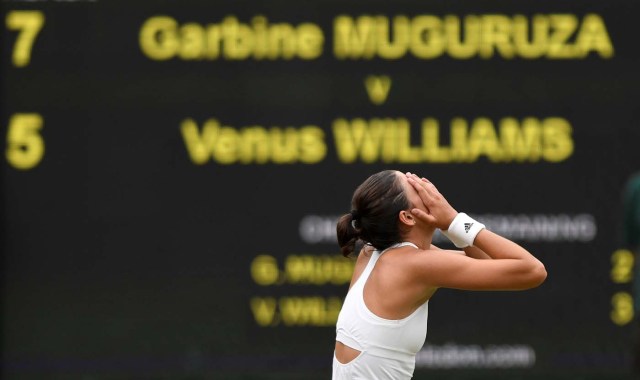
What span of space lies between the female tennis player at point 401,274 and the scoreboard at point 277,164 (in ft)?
7.76

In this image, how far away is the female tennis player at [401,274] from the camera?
10.4 ft

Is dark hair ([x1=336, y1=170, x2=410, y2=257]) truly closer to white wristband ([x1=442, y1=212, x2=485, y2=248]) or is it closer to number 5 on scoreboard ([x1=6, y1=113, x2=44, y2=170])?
white wristband ([x1=442, y1=212, x2=485, y2=248])

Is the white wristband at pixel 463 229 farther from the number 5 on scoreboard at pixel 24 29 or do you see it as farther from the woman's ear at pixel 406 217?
the number 5 on scoreboard at pixel 24 29

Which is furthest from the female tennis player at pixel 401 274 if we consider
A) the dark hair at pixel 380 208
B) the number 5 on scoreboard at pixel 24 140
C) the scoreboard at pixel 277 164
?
the number 5 on scoreboard at pixel 24 140


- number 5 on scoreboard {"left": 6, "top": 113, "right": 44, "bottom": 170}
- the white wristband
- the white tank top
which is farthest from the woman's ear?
number 5 on scoreboard {"left": 6, "top": 113, "right": 44, "bottom": 170}

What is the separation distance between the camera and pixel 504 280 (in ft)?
10.4

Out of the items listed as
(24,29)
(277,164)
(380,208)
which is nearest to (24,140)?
(24,29)

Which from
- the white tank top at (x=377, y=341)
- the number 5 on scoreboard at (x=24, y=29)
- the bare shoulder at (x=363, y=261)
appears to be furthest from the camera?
the number 5 on scoreboard at (x=24, y=29)

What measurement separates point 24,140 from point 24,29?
49cm

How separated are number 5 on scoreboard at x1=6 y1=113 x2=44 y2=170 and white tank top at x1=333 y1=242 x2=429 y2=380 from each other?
278cm

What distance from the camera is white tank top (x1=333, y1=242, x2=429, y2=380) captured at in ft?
10.3

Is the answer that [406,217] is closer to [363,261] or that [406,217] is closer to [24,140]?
[363,261]

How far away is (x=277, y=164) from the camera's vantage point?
561cm

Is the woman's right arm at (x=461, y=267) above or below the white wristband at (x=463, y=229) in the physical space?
below
